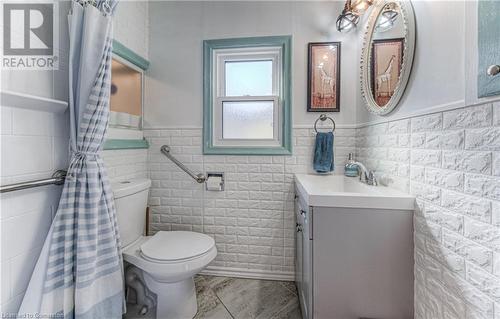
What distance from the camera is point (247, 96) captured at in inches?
75.3

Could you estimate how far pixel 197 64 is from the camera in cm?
192

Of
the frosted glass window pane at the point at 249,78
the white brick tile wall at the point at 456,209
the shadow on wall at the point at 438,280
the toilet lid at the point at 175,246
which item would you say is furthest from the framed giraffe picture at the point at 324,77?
the toilet lid at the point at 175,246

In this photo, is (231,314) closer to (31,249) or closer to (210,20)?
(31,249)

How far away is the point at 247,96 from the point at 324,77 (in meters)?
0.63

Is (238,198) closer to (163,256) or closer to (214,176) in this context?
(214,176)

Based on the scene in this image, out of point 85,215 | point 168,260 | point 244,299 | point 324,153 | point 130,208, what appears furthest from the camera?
point 324,153

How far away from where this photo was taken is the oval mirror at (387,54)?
108cm

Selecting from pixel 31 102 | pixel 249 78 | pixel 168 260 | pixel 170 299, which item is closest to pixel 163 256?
pixel 168 260

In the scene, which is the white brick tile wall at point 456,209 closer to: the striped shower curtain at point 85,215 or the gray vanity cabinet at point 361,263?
the gray vanity cabinet at point 361,263

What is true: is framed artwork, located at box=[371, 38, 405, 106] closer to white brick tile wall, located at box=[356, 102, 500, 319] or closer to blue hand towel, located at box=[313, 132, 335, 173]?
white brick tile wall, located at box=[356, 102, 500, 319]

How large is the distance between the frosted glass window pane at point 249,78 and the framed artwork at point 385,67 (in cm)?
78

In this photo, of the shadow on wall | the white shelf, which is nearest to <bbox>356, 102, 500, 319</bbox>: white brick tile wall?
the shadow on wall

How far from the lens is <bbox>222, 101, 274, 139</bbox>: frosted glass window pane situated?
1917 millimetres

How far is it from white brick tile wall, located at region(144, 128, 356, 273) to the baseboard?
1.1 inches
